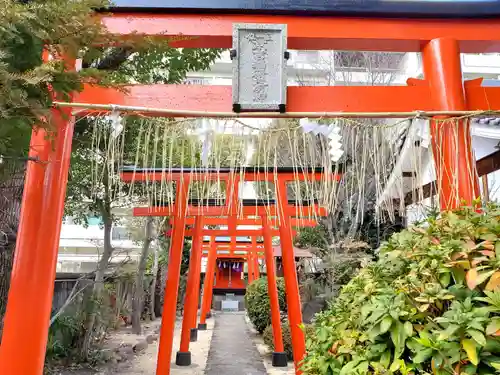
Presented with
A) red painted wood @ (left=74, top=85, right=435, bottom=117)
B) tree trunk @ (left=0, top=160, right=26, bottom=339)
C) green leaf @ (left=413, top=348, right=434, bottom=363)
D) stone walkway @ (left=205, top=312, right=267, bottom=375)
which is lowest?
stone walkway @ (left=205, top=312, right=267, bottom=375)

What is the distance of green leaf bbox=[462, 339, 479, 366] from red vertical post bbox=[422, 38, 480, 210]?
2.12 meters

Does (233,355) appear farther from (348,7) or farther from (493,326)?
(493,326)

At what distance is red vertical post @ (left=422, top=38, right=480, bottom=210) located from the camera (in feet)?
12.2

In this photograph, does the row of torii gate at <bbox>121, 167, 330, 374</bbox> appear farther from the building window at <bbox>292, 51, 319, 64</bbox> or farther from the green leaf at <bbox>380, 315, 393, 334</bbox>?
the building window at <bbox>292, 51, 319, 64</bbox>

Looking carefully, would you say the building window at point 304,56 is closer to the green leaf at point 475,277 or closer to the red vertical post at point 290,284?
the red vertical post at point 290,284

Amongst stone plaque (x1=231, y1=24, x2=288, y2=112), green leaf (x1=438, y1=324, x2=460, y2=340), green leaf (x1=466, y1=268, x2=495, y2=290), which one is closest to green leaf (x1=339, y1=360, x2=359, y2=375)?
green leaf (x1=438, y1=324, x2=460, y2=340)

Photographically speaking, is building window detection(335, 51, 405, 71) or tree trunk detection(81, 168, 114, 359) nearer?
tree trunk detection(81, 168, 114, 359)

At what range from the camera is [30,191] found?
3516mm

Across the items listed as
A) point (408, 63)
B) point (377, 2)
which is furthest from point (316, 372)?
point (408, 63)

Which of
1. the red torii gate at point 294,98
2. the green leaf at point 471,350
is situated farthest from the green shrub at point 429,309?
the red torii gate at point 294,98

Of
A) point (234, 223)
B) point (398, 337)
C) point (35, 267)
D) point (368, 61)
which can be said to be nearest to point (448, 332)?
point (398, 337)

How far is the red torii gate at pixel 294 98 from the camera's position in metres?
3.39

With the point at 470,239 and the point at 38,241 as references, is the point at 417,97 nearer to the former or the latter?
the point at 470,239

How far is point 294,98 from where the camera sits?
3914mm
